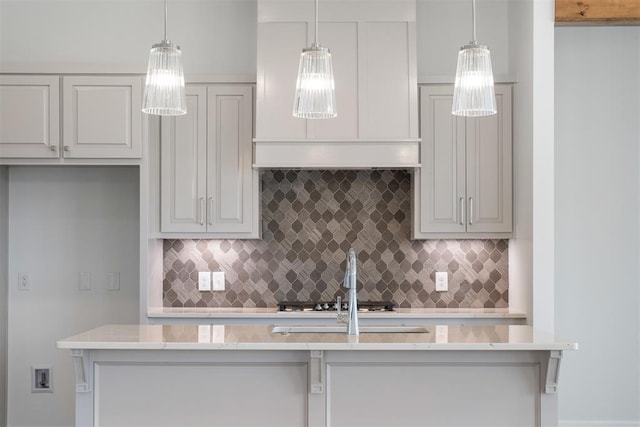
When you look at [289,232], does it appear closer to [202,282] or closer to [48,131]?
[202,282]

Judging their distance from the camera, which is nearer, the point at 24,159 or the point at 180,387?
the point at 180,387

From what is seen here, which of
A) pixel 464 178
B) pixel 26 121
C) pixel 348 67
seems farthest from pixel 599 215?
pixel 26 121

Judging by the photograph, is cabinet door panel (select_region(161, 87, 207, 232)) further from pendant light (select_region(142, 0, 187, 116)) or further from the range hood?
pendant light (select_region(142, 0, 187, 116))

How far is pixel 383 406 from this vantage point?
2.94m

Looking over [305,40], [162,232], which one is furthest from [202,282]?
[305,40]

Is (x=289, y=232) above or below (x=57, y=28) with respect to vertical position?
below

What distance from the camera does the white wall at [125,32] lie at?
15.1 ft

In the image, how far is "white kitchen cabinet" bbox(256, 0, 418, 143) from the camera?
4316 millimetres

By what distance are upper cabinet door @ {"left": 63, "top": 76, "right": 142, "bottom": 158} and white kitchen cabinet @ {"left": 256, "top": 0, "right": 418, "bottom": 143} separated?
81 centimetres

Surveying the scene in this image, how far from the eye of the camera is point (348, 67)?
434 centimetres

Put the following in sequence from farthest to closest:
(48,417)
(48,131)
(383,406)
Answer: (48,417) → (48,131) → (383,406)

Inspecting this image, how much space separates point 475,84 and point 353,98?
1.61 metres

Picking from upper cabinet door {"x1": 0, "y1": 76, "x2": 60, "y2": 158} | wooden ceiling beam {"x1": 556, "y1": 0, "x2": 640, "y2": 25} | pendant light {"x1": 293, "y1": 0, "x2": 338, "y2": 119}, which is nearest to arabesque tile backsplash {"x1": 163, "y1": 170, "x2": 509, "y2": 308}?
upper cabinet door {"x1": 0, "y1": 76, "x2": 60, "y2": 158}

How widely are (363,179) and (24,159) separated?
2.22 metres
